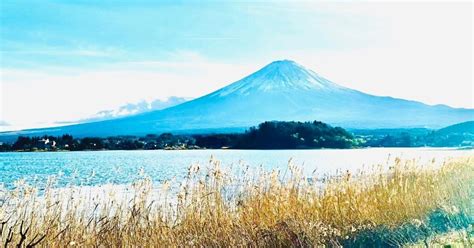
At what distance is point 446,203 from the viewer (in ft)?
31.3

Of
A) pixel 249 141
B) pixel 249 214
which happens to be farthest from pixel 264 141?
pixel 249 214

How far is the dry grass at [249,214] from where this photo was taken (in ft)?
24.9

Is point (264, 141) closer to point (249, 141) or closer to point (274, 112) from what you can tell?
point (249, 141)

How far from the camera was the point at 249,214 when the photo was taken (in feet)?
28.7

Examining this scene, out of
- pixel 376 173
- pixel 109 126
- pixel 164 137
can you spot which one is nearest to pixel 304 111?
pixel 109 126

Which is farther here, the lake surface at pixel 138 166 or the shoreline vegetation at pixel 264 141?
the shoreline vegetation at pixel 264 141

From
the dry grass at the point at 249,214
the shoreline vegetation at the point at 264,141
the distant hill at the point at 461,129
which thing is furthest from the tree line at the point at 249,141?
the dry grass at the point at 249,214

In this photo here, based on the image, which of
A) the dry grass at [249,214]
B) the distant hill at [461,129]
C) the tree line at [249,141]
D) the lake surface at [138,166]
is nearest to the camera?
the dry grass at [249,214]

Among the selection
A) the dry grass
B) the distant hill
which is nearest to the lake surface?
the dry grass

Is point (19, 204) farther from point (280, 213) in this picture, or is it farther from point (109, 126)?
point (109, 126)

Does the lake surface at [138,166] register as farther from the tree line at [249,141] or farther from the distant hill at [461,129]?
the distant hill at [461,129]

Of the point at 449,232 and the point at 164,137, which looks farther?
the point at 164,137

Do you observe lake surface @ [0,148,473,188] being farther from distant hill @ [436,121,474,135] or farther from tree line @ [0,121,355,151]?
distant hill @ [436,121,474,135]

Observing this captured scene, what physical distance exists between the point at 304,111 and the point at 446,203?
162557 millimetres
